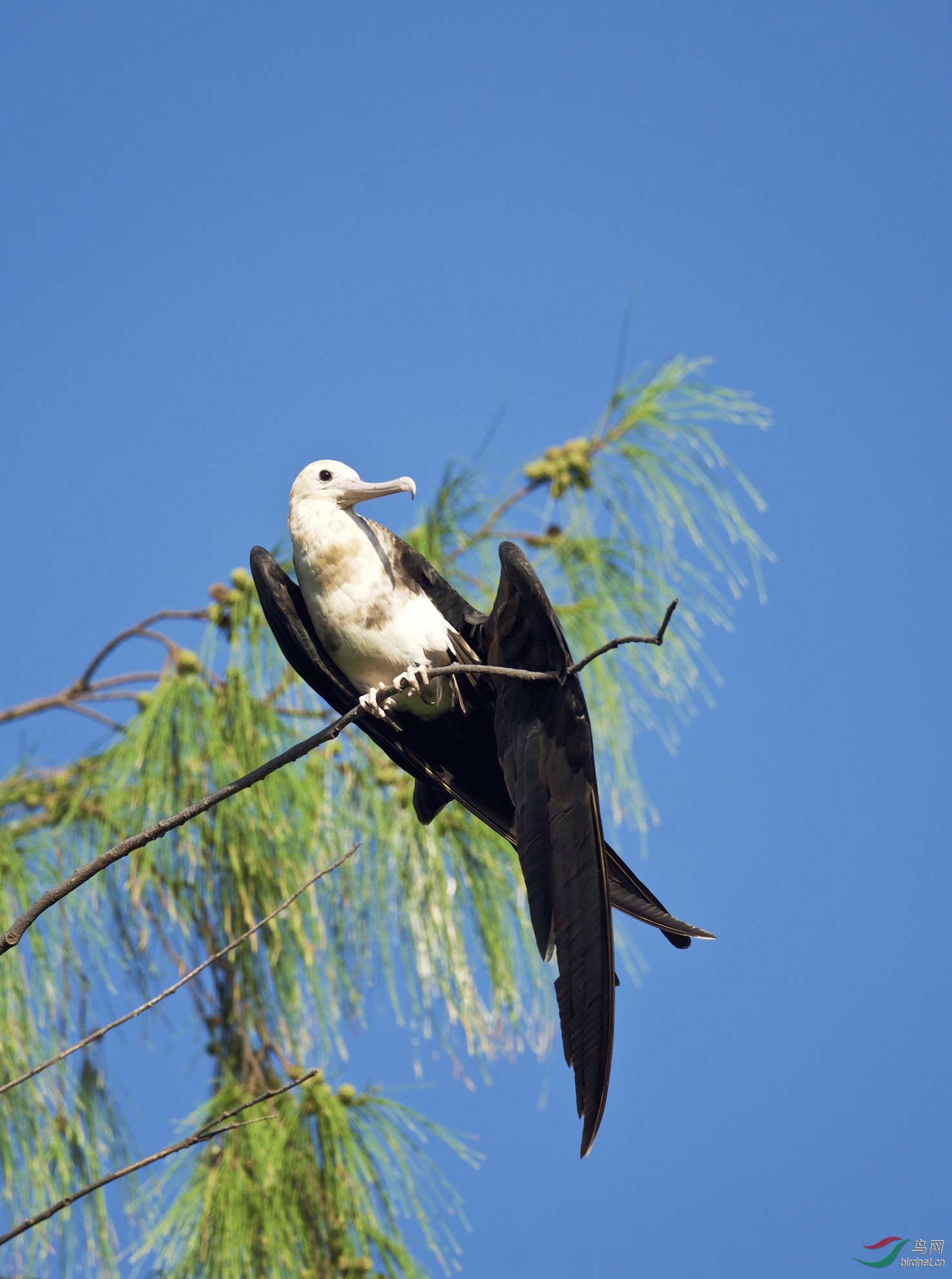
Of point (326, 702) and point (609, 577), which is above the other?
point (609, 577)

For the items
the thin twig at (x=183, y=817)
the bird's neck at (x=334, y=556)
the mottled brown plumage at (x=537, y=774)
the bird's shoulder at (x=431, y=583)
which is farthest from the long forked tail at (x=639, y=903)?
the bird's neck at (x=334, y=556)

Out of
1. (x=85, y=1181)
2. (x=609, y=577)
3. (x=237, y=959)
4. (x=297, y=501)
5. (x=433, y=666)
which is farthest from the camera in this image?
(x=609, y=577)

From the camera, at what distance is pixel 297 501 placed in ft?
5.90

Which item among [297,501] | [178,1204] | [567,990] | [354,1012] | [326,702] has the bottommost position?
[567,990]

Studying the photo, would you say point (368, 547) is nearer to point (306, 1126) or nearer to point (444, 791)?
point (444, 791)

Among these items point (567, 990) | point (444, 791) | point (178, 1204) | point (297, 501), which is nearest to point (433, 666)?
point (444, 791)

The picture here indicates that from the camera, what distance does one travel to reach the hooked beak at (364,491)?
1.75 m

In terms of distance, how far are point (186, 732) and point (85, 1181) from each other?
2.55 feet

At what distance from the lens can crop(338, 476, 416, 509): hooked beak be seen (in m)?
1.75

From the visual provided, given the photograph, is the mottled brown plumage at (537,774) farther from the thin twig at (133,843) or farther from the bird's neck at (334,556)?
the thin twig at (133,843)

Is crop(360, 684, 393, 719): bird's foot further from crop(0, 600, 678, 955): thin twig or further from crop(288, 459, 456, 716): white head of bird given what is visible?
crop(0, 600, 678, 955): thin twig

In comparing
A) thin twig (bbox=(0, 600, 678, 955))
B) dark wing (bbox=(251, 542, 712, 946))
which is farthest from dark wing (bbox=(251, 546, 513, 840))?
thin twig (bbox=(0, 600, 678, 955))

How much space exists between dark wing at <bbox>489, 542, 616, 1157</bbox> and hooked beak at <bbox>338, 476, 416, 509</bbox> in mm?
278

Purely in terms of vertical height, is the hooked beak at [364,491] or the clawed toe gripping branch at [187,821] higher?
the hooked beak at [364,491]
